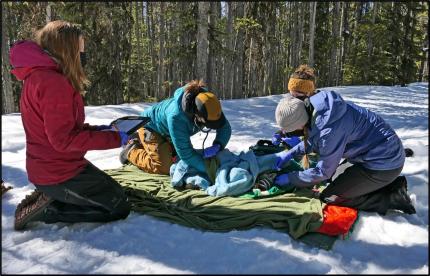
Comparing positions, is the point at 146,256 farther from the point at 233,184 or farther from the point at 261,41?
the point at 261,41

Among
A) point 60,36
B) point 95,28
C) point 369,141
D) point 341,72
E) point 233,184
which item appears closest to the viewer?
point 60,36

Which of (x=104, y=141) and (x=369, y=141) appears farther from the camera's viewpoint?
(x=369, y=141)

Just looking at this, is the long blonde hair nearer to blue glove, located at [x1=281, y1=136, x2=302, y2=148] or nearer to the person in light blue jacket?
the person in light blue jacket

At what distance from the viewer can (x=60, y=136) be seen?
236 centimetres

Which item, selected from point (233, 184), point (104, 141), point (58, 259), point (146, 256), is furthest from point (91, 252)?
point (233, 184)

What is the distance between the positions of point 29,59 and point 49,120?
0.42m

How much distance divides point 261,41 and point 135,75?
5.69 metres

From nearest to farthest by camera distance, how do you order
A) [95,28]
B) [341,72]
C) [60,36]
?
[60,36]
[95,28]
[341,72]

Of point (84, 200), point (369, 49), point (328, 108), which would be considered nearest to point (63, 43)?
point (84, 200)

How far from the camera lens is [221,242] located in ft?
7.94

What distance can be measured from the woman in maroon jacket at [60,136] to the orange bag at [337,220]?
1.48 meters

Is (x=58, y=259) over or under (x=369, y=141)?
under

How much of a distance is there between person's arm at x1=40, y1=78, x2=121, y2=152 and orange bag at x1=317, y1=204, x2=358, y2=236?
167cm

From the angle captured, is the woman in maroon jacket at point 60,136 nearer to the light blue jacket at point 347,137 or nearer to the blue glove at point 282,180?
the blue glove at point 282,180
